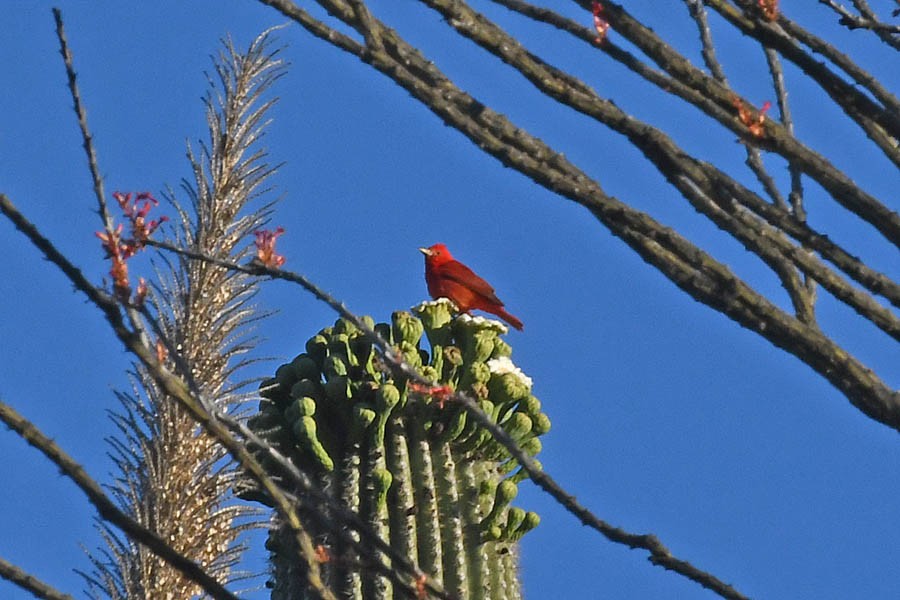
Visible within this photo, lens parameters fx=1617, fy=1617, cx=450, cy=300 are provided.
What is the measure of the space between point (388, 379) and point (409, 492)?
483 mm

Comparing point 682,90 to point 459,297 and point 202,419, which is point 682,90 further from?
point 459,297

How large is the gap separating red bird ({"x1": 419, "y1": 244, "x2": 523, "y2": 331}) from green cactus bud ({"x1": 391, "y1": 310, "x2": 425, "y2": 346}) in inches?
82.2

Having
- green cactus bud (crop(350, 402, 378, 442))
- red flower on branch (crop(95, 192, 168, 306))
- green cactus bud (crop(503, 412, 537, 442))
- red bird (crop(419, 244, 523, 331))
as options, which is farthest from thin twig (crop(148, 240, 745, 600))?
red bird (crop(419, 244, 523, 331))

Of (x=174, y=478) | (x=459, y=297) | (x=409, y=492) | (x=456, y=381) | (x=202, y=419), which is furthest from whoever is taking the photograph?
(x=459, y=297)

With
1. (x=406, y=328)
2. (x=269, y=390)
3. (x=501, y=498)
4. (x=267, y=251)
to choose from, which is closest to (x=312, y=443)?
(x=269, y=390)

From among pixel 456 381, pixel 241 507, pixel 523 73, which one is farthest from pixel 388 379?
pixel 523 73

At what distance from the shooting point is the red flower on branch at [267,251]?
182 cm

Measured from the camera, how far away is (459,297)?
7.68m

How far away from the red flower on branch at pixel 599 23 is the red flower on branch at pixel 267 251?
441mm

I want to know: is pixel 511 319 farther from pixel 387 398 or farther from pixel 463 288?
pixel 387 398

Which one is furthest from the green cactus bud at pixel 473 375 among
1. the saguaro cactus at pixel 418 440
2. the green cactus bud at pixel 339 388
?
the green cactus bud at pixel 339 388

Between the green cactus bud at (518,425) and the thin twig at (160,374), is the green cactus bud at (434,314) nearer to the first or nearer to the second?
the green cactus bud at (518,425)

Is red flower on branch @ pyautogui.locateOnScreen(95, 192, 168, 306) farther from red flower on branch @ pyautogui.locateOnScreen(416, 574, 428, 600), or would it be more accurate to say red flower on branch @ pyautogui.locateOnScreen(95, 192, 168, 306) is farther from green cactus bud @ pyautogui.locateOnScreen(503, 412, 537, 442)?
green cactus bud @ pyautogui.locateOnScreen(503, 412, 537, 442)

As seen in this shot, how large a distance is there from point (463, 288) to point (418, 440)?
8.21 feet
